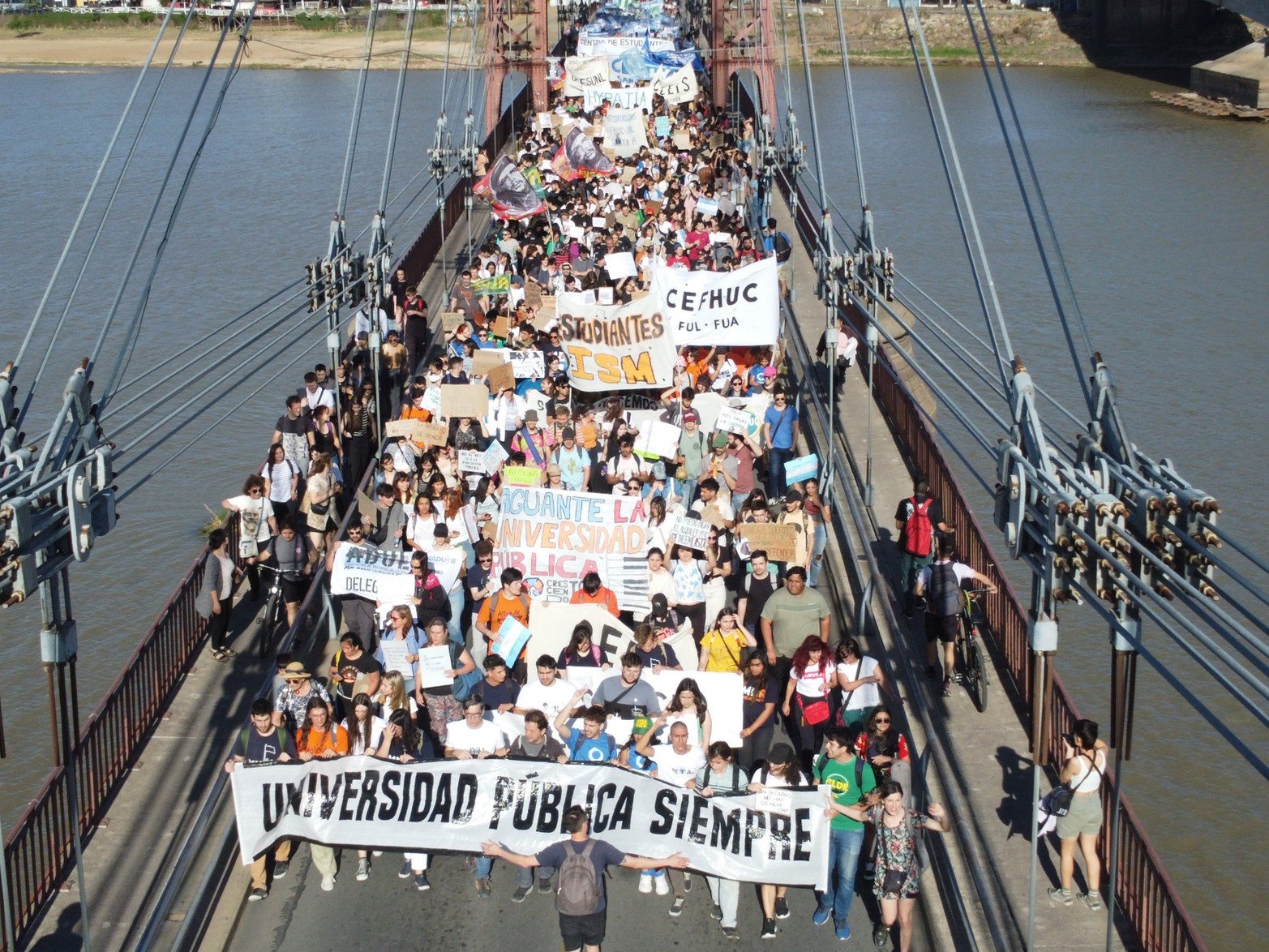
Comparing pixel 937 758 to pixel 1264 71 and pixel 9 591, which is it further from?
pixel 1264 71

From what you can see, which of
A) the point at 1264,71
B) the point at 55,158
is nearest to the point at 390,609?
the point at 55,158

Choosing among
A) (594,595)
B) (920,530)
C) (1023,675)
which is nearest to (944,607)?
(1023,675)

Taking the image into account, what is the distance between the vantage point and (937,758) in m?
10.9

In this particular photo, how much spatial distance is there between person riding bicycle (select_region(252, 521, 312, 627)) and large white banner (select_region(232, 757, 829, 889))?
3.84 m

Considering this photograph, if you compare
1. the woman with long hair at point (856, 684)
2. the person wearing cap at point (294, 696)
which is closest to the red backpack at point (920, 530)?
the woman with long hair at point (856, 684)

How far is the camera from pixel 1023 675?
12148 millimetres

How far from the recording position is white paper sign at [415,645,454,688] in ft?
36.6

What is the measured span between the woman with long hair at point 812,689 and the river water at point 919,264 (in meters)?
3.92

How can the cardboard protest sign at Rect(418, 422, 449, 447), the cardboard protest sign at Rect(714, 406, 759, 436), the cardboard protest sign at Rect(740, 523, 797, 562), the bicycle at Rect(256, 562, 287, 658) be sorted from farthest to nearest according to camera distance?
1. the cardboard protest sign at Rect(714, 406, 759, 436)
2. the cardboard protest sign at Rect(418, 422, 449, 447)
3. the bicycle at Rect(256, 562, 287, 658)
4. the cardboard protest sign at Rect(740, 523, 797, 562)

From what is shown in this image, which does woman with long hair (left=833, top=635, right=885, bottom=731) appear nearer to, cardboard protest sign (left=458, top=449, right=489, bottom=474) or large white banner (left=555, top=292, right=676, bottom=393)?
cardboard protest sign (left=458, top=449, right=489, bottom=474)

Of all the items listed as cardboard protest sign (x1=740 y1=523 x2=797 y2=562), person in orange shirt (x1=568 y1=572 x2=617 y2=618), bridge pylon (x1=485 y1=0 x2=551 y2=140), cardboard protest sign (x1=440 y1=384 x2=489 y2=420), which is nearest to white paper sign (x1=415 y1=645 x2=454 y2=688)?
person in orange shirt (x1=568 y1=572 x2=617 y2=618)

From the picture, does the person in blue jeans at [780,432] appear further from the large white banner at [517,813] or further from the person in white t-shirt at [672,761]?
the large white banner at [517,813]

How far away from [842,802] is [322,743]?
131 inches

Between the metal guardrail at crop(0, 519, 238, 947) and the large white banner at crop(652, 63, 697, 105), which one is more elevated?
the large white banner at crop(652, 63, 697, 105)
